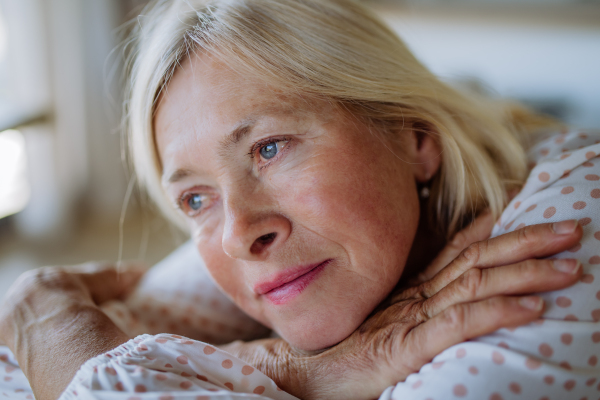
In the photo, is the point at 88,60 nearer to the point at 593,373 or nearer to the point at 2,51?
the point at 2,51

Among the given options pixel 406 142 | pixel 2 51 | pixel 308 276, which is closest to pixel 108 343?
pixel 308 276

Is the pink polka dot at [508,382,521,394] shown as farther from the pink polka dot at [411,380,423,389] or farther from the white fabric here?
the pink polka dot at [411,380,423,389]

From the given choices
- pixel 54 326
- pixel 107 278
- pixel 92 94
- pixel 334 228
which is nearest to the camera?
pixel 334 228

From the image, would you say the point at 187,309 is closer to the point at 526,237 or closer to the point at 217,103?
the point at 217,103

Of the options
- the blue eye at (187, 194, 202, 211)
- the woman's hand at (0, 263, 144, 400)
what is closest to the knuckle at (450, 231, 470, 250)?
the blue eye at (187, 194, 202, 211)

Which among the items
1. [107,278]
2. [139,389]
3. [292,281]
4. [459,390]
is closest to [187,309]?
[107,278]

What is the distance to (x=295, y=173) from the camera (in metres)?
0.92

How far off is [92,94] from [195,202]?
2118 mm

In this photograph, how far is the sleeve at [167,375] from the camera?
722 mm

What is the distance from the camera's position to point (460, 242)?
1.01m

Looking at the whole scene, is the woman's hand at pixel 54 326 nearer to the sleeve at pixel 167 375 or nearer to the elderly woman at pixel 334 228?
the elderly woman at pixel 334 228

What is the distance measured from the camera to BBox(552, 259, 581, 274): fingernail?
0.72 metres

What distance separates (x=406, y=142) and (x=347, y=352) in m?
0.47

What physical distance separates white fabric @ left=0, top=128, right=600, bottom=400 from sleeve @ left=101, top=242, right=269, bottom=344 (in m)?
0.50
